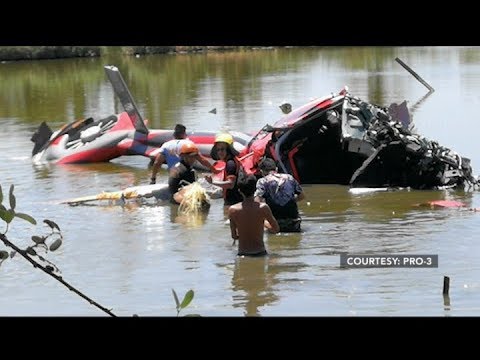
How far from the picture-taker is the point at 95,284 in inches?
430

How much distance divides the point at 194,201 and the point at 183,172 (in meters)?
0.61

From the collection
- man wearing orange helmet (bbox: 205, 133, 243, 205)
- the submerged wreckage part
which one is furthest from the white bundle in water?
the submerged wreckage part

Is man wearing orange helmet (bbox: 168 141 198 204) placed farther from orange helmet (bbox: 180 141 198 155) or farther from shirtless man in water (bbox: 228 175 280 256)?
shirtless man in water (bbox: 228 175 280 256)

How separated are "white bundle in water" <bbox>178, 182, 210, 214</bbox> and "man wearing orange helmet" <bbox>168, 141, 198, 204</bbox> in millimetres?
200

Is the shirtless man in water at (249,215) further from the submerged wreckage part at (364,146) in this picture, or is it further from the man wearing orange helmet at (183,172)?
the submerged wreckage part at (364,146)

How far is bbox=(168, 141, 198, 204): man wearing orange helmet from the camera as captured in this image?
14.9 meters

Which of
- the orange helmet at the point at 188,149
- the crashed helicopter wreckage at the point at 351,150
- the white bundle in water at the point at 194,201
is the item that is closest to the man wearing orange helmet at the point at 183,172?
the orange helmet at the point at 188,149

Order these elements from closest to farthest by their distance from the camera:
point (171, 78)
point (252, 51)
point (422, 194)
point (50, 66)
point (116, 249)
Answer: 1. point (116, 249)
2. point (422, 194)
3. point (171, 78)
4. point (50, 66)
5. point (252, 51)

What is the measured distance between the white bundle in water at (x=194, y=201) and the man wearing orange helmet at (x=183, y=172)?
200 mm

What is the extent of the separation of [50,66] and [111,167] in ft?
135

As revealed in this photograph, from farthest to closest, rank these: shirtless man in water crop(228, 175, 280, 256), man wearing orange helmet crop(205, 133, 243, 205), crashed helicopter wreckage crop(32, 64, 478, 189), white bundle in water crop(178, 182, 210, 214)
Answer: crashed helicopter wreckage crop(32, 64, 478, 189) < white bundle in water crop(178, 182, 210, 214) < man wearing orange helmet crop(205, 133, 243, 205) < shirtless man in water crop(228, 175, 280, 256)
